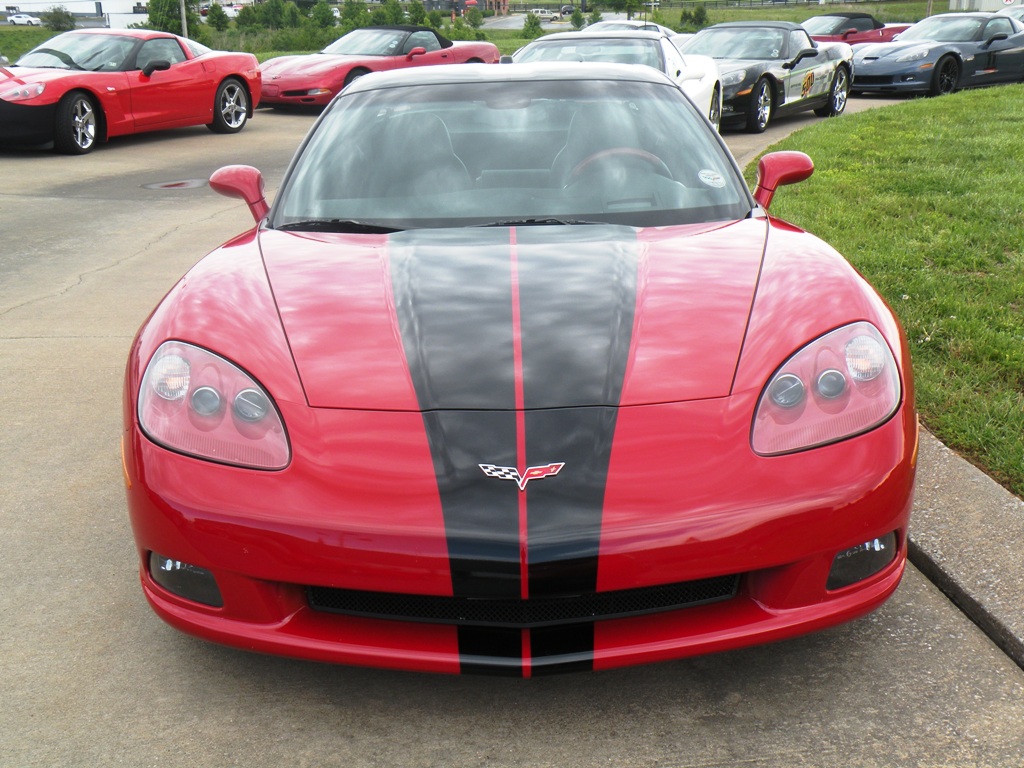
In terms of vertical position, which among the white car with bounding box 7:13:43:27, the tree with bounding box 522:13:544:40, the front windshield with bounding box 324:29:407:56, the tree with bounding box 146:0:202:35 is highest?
the front windshield with bounding box 324:29:407:56

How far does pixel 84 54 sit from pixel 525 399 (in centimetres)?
1117

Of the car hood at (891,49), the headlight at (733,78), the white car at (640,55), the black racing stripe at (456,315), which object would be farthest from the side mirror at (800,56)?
the black racing stripe at (456,315)

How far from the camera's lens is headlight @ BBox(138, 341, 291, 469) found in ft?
7.79

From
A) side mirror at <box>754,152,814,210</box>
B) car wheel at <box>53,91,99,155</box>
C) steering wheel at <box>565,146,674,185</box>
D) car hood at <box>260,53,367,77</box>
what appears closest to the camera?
steering wheel at <box>565,146,674,185</box>

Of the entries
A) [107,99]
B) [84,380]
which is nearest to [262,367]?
[84,380]

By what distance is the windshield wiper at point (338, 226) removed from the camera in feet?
11.0

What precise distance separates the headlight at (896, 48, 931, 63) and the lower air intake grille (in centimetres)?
1566

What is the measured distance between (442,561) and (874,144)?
885cm

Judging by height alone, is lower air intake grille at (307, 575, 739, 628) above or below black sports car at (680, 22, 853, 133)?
above

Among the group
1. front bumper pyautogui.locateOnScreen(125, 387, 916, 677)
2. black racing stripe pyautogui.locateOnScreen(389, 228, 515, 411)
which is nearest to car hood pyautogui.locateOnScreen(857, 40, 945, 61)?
black racing stripe pyautogui.locateOnScreen(389, 228, 515, 411)

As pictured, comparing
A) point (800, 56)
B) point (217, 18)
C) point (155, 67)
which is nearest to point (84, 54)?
point (155, 67)

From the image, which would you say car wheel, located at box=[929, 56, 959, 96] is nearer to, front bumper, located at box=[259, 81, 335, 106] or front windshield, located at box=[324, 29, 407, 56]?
front windshield, located at box=[324, 29, 407, 56]

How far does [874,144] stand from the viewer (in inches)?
393

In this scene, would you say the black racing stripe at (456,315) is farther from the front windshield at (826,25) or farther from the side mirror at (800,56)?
the front windshield at (826,25)
